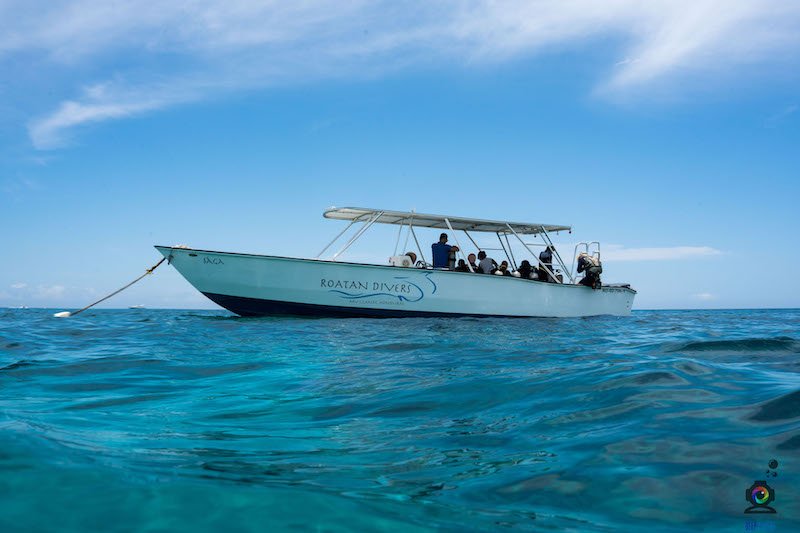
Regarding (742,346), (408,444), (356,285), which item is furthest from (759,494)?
(356,285)

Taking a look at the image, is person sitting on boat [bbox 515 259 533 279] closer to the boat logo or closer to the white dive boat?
the white dive boat

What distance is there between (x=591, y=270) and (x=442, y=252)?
189 inches

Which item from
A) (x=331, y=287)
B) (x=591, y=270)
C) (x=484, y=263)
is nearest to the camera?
(x=331, y=287)

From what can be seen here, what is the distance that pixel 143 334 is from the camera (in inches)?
405

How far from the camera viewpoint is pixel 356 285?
1418 centimetres

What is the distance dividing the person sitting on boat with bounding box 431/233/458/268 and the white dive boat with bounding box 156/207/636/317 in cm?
36

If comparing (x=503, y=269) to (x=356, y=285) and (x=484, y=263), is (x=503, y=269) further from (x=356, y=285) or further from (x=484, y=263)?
(x=356, y=285)

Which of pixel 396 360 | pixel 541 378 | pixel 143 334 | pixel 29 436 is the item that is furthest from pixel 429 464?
pixel 143 334

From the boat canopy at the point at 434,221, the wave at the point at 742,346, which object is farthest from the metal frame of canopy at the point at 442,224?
the wave at the point at 742,346

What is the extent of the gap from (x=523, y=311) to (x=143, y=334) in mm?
9650

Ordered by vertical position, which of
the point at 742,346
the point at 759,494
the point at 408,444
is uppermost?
the point at 742,346

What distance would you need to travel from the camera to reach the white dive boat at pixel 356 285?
1389 cm

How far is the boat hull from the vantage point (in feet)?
45.5

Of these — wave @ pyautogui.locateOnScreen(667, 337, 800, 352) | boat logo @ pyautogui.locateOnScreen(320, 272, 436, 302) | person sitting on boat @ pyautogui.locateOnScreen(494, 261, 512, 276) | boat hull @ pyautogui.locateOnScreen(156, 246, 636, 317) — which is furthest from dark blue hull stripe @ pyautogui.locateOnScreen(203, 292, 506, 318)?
wave @ pyautogui.locateOnScreen(667, 337, 800, 352)
